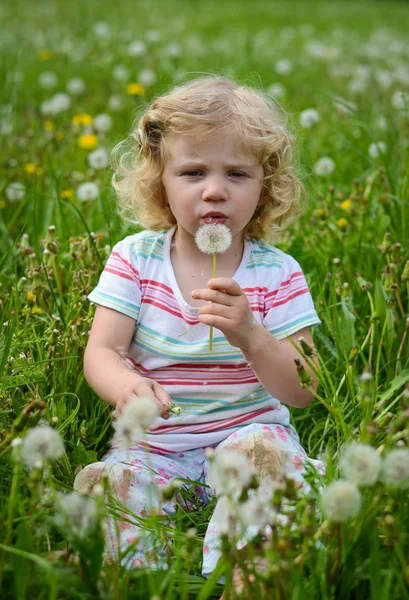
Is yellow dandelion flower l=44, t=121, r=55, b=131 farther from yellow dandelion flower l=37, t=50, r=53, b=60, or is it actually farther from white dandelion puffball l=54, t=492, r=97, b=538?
white dandelion puffball l=54, t=492, r=97, b=538

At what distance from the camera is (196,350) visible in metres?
1.96

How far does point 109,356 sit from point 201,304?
25 centimetres

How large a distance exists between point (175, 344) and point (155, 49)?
170 inches

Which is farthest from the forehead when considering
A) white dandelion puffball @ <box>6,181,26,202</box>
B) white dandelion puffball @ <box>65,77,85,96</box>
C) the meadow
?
white dandelion puffball @ <box>65,77,85,96</box>

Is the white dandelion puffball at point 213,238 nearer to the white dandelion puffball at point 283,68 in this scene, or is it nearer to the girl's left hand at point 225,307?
the girl's left hand at point 225,307

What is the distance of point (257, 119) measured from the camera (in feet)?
6.53

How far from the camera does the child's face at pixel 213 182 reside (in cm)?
188

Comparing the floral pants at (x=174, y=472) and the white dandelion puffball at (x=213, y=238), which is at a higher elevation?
the white dandelion puffball at (x=213, y=238)

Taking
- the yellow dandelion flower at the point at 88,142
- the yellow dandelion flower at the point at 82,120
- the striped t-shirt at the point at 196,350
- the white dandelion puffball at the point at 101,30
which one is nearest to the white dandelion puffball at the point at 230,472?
the striped t-shirt at the point at 196,350

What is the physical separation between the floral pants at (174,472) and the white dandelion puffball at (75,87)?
3.00 metres

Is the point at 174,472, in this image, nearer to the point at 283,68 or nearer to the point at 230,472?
the point at 230,472

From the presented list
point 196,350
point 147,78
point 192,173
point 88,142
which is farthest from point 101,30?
point 196,350

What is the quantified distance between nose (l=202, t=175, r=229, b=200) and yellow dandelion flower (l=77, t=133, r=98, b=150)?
1.99 metres

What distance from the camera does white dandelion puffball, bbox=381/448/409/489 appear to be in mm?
1256
